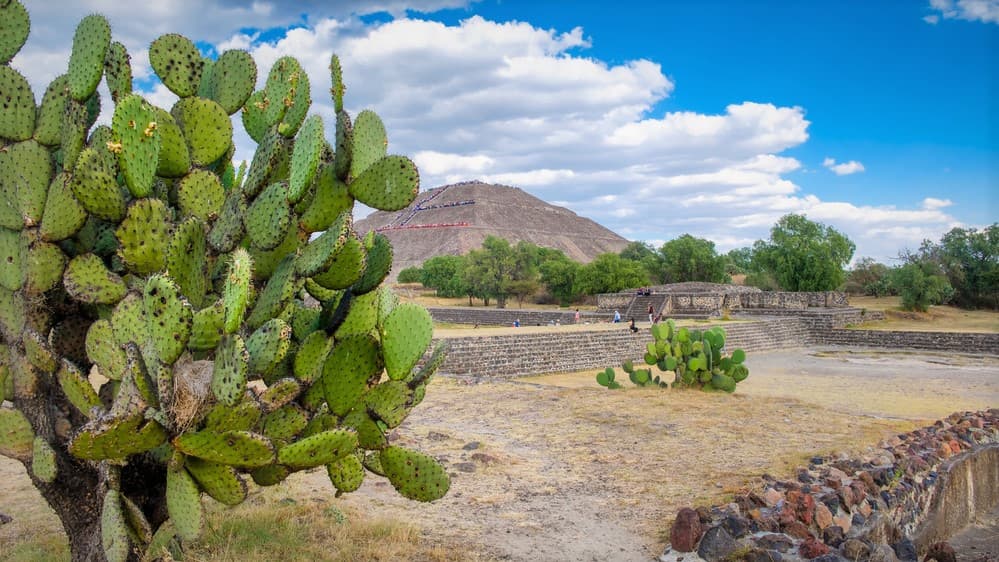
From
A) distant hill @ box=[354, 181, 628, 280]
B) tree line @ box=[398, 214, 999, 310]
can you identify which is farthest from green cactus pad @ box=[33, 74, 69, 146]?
distant hill @ box=[354, 181, 628, 280]

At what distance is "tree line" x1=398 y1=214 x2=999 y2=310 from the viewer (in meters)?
41.3

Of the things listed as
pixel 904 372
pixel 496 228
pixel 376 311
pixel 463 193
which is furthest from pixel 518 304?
pixel 463 193

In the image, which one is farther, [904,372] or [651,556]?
[904,372]

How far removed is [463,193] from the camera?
449 ft

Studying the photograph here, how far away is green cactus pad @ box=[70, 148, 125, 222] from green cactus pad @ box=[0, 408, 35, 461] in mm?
1315

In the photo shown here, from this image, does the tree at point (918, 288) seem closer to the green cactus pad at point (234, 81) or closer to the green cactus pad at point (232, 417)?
the green cactus pad at point (234, 81)

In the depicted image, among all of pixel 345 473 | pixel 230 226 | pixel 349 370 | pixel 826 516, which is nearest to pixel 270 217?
pixel 230 226

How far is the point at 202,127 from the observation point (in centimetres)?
388

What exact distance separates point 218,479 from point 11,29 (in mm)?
2822

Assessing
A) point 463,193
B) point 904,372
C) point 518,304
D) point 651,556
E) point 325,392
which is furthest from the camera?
point 463,193

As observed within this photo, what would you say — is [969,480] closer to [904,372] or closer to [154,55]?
[154,55]

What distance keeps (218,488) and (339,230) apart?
1.47m

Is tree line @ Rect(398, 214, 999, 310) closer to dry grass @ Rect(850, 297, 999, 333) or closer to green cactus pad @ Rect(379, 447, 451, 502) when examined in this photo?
dry grass @ Rect(850, 297, 999, 333)

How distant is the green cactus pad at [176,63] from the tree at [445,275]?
4844 centimetres
